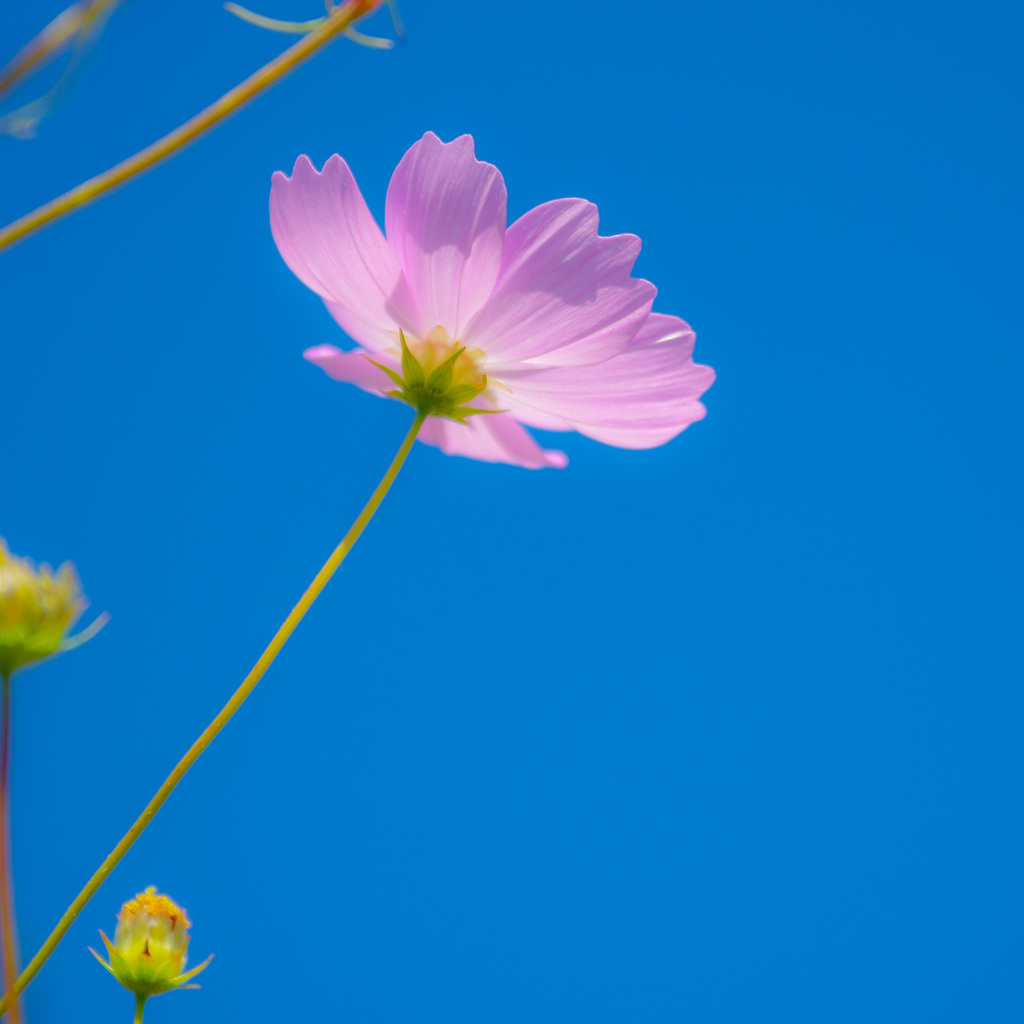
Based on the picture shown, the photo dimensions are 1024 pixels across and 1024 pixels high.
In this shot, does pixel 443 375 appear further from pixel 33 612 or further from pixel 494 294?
pixel 33 612

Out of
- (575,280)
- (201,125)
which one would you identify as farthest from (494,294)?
(201,125)

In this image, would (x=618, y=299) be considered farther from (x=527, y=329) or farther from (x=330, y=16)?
(x=330, y=16)

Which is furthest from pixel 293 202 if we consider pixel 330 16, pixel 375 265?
pixel 330 16

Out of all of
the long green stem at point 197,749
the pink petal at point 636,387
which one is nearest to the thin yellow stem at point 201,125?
the long green stem at point 197,749

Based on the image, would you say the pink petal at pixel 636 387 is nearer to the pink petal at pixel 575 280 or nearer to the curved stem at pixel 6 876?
the pink petal at pixel 575 280

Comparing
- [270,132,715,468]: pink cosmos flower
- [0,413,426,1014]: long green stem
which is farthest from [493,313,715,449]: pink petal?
[0,413,426,1014]: long green stem

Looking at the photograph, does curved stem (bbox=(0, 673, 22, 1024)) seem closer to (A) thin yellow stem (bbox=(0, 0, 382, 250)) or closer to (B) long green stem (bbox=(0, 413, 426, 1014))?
(B) long green stem (bbox=(0, 413, 426, 1014))
